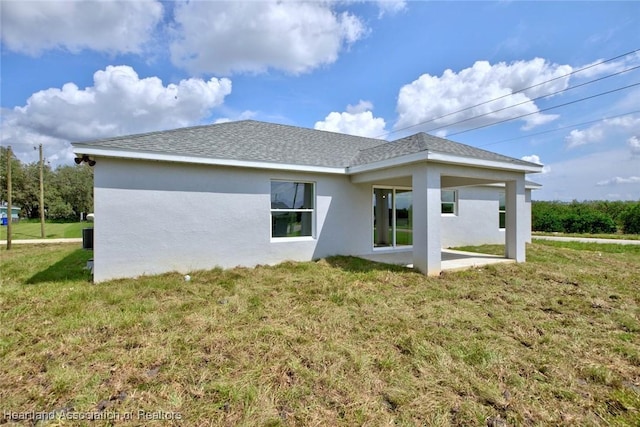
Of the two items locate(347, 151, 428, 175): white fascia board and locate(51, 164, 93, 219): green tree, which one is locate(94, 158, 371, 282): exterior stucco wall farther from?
locate(51, 164, 93, 219): green tree

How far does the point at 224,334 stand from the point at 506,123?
74.9 ft

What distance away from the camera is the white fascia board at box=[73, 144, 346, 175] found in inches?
260

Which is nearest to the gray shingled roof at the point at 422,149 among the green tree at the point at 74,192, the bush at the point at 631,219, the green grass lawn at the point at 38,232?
the green grass lawn at the point at 38,232

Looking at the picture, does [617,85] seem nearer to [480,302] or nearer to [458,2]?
[458,2]

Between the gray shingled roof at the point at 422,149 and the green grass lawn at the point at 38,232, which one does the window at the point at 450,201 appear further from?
the green grass lawn at the point at 38,232

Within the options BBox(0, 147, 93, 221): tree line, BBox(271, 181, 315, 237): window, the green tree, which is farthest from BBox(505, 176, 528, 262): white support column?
the green tree

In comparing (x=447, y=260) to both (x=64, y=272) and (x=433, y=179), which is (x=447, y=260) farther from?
(x=64, y=272)

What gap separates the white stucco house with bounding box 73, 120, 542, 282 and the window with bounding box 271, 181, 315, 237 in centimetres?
3

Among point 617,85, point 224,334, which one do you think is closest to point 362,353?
point 224,334

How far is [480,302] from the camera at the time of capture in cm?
571

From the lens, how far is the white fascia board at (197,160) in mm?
6613

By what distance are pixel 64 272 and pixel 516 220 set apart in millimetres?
13661

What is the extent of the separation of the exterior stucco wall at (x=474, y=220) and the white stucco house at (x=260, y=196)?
3.69 m

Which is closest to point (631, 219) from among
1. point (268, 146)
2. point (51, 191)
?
point (268, 146)
